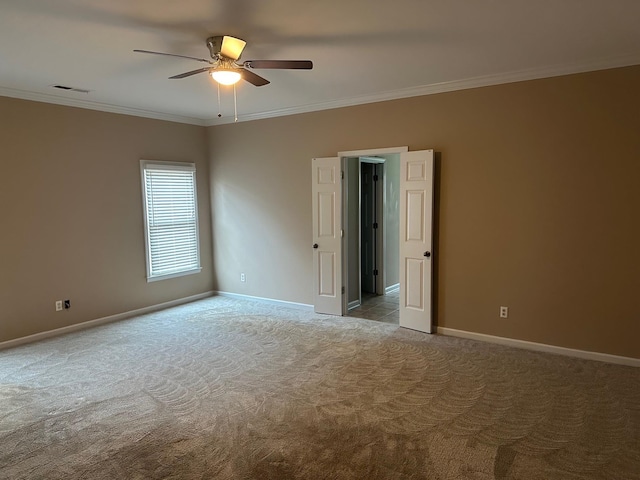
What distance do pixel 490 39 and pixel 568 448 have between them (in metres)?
2.92

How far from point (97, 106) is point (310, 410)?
14.8ft

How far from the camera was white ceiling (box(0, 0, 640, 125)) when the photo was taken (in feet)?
8.68

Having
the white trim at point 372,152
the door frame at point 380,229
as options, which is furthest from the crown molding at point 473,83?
the door frame at point 380,229

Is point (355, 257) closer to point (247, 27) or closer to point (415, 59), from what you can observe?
point (415, 59)

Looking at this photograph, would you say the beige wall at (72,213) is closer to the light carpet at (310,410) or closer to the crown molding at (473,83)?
the light carpet at (310,410)

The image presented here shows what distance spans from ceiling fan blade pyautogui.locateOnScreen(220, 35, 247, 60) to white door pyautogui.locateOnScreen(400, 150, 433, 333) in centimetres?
236

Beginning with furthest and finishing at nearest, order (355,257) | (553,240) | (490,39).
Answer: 1. (355,257)
2. (553,240)
3. (490,39)

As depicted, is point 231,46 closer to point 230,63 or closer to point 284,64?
point 230,63

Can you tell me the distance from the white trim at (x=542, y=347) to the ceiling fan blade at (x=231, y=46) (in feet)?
11.8

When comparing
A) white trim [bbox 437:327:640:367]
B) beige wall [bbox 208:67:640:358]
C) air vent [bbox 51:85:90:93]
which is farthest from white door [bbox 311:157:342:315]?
air vent [bbox 51:85:90:93]

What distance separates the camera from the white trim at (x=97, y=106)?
14.9 feet

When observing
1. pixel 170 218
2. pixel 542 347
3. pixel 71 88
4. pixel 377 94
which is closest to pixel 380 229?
pixel 377 94

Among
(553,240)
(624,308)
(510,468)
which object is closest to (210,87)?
(553,240)

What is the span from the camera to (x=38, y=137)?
473 centimetres
